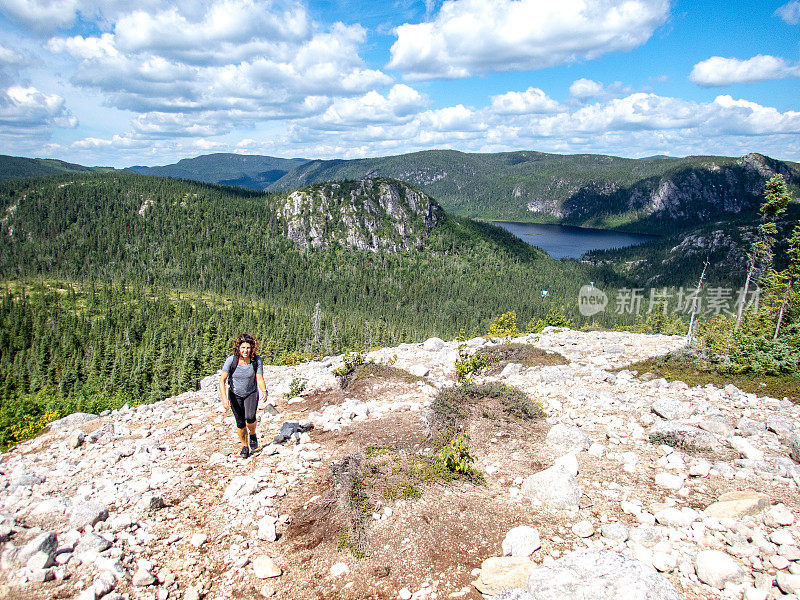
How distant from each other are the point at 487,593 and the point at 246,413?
7.43 meters

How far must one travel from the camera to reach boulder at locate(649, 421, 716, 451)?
1111 cm

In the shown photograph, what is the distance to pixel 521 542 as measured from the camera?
7508 mm

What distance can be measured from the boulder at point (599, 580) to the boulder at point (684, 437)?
6.13m

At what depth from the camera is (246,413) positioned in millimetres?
11188

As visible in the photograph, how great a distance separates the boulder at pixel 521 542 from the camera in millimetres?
7410

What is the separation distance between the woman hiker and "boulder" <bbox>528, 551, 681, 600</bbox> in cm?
784

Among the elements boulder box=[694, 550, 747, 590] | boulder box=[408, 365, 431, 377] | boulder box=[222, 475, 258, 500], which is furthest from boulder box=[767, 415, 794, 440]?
boulder box=[222, 475, 258, 500]

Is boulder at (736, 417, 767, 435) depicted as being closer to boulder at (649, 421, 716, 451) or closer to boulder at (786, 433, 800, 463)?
boulder at (786, 433, 800, 463)

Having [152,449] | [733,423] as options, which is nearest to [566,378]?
[733,423]

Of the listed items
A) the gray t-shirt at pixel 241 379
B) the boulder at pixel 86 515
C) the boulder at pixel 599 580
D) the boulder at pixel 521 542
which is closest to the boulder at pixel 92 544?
the boulder at pixel 86 515

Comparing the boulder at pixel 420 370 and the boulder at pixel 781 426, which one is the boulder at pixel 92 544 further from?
the boulder at pixel 781 426

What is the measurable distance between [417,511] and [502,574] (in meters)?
2.26

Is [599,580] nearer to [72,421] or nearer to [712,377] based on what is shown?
[712,377]

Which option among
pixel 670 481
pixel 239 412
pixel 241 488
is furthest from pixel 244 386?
pixel 670 481
